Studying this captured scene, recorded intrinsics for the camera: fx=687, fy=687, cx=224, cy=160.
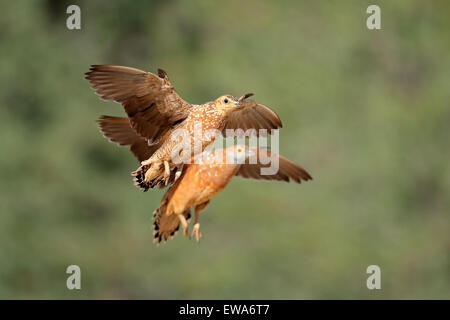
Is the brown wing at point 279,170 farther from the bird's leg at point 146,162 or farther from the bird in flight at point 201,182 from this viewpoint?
the bird's leg at point 146,162

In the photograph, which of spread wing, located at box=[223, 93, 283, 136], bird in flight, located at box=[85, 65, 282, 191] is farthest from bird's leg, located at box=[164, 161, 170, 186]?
spread wing, located at box=[223, 93, 283, 136]

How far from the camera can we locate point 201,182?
1.04m

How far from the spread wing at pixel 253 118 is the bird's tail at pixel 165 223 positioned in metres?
0.16

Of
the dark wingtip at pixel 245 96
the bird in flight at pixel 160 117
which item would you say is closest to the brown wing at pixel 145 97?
the bird in flight at pixel 160 117

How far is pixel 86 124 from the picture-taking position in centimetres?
597

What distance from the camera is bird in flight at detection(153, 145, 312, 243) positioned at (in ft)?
3.43

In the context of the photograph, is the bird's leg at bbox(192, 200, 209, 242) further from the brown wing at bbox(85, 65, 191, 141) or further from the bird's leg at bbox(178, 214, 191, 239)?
the brown wing at bbox(85, 65, 191, 141)

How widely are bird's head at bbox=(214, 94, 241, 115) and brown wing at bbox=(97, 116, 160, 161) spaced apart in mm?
131

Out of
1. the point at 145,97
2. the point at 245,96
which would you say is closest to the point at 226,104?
the point at 245,96

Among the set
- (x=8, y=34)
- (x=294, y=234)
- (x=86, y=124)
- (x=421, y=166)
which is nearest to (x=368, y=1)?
(x=421, y=166)

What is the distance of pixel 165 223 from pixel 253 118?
0.23 metres

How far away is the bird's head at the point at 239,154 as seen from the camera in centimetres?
105

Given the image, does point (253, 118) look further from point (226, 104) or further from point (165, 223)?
point (165, 223)

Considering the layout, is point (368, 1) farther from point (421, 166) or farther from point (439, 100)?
Result: point (421, 166)
